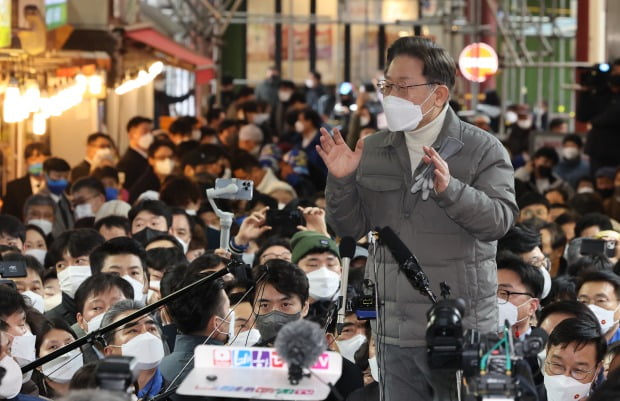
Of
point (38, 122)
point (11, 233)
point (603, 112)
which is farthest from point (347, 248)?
point (603, 112)

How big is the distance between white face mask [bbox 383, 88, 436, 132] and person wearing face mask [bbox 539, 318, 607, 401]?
1.99m

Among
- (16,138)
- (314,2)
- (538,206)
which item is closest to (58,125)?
(16,138)

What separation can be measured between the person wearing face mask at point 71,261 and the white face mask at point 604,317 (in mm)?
3119

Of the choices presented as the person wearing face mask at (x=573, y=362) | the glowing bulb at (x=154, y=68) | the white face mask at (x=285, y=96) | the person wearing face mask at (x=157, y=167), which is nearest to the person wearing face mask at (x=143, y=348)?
the person wearing face mask at (x=573, y=362)

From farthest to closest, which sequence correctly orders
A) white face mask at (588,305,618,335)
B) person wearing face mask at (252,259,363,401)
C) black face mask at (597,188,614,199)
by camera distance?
black face mask at (597,188,614,199), white face mask at (588,305,618,335), person wearing face mask at (252,259,363,401)

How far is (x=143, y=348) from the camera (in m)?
7.30

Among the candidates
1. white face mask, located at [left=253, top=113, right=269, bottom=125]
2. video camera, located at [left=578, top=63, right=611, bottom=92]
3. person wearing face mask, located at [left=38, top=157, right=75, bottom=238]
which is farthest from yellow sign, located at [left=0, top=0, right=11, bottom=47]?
white face mask, located at [left=253, top=113, right=269, bottom=125]

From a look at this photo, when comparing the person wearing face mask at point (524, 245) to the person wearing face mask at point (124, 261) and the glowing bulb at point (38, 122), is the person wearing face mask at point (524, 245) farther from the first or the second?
the glowing bulb at point (38, 122)

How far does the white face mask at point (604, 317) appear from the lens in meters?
9.06

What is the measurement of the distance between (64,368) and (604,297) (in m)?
3.30

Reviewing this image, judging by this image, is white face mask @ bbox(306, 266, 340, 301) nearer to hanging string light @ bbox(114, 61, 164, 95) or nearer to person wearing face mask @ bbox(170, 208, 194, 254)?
person wearing face mask @ bbox(170, 208, 194, 254)

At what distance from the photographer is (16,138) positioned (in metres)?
18.0

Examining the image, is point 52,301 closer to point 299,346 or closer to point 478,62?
point 299,346

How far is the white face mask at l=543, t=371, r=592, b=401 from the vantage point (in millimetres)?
7707
